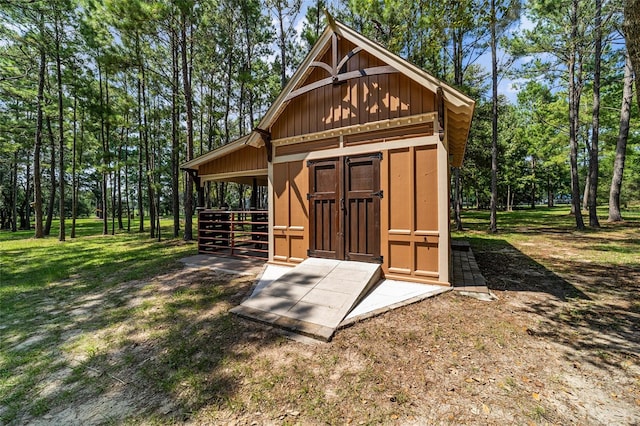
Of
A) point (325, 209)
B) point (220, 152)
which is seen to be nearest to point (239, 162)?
point (220, 152)

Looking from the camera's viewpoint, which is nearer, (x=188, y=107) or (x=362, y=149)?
(x=362, y=149)

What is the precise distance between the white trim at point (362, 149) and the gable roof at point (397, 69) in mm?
499

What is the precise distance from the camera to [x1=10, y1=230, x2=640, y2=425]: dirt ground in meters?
2.03

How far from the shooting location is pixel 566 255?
7.06 m

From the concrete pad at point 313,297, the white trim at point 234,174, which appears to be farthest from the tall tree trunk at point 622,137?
the white trim at point 234,174

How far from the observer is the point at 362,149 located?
523cm

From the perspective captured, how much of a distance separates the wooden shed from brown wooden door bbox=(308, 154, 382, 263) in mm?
21

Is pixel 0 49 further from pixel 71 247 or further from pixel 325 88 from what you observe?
pixel 325 88

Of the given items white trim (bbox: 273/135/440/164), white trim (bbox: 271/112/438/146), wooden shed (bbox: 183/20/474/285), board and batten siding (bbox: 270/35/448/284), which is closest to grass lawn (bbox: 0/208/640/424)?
board and batten siding (bbox: 270/35/448/284)

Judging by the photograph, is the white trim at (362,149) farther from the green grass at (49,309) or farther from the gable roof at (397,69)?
the green grass at (49,309)

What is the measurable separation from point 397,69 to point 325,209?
3.03 meters

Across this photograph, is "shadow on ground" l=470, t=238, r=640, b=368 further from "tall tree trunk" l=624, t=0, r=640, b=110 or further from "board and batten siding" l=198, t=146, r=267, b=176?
"board and batten siding" l=198, t=146, r=267, b=176

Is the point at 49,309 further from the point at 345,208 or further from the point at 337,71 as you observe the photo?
the point at 337,71

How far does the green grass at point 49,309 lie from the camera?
2498 mm
